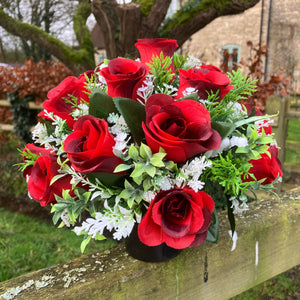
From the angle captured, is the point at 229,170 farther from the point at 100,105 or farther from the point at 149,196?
the point at 100,105

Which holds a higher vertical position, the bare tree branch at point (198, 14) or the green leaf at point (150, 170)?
the bare tree branch at point (198, 14)

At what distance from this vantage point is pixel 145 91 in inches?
33.3

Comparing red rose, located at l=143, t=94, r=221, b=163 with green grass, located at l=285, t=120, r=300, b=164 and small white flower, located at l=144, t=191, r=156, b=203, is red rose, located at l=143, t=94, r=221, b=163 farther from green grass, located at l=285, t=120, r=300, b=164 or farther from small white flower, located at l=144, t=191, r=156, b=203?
green grass, located at l=285, t=120, r=300, b=164

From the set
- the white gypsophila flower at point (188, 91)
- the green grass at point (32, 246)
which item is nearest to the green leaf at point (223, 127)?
the white gypsophila flower at point (188, 91)

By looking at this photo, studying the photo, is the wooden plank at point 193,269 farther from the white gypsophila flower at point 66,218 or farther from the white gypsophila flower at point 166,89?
the white gypsophila flower at point 166,89

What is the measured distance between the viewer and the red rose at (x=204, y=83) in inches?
34.6

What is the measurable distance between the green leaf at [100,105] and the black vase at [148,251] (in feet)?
1.14

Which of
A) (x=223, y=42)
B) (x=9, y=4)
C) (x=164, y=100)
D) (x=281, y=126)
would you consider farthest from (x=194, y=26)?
(x=223, y=42)

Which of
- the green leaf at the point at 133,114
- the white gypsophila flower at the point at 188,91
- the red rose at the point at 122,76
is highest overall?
the red rose at the point at 122,76

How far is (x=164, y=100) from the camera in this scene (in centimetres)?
79

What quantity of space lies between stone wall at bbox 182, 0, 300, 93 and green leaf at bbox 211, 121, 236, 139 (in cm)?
1135

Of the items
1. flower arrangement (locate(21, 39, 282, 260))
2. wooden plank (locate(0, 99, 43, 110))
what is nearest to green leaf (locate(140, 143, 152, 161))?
flower arrangement (locate(21, 39, 282, 260))

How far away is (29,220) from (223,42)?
11.6 metres

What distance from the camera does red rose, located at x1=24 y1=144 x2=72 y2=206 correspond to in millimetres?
855
